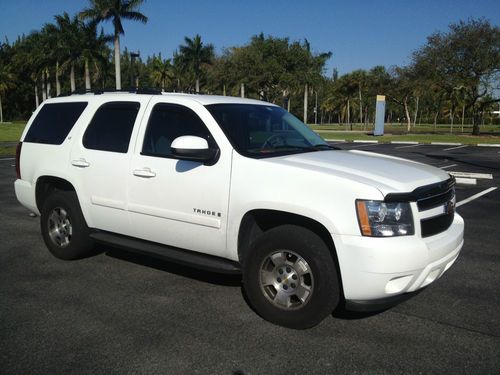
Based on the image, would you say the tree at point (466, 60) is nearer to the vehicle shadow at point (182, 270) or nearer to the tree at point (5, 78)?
the vehicle shadow at point (182, 270)

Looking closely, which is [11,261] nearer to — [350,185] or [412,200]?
[350,185]

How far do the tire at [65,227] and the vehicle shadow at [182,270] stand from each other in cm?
39

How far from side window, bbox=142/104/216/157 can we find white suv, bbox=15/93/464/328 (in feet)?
0.04

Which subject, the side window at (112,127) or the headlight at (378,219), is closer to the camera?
the headlight at (378,219)

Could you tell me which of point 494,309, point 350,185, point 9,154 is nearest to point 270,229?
point 350,185

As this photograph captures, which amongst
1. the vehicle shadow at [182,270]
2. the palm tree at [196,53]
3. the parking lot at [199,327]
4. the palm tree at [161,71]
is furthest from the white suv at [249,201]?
the palm tree at [161,71]

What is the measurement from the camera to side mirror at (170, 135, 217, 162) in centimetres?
382

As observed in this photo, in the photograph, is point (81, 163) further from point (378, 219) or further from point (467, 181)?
point (467, 181)

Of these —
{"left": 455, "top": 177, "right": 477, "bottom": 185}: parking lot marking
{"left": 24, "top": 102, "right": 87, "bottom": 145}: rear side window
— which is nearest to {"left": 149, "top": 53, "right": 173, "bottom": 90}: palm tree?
{"left": 455, "top": 177, "right": 477, "bottom": 185}: parking lot marking

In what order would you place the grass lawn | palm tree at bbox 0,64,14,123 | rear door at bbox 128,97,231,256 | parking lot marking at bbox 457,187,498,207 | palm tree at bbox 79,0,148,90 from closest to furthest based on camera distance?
rear door at bbox 128,97,231,256, parking lot marking at bbox 457,187,498,207, the grass lawn, palm tree at bbox 79,0,148,90, palm tree at bbox 0,64,14,123

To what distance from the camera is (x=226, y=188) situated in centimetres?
→ 390

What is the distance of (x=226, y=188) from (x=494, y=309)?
2542 millimetres

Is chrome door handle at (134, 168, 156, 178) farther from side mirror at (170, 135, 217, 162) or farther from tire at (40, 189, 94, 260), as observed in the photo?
tire at (40, 189, 94, 260)

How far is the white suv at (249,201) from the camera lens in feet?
10.9
